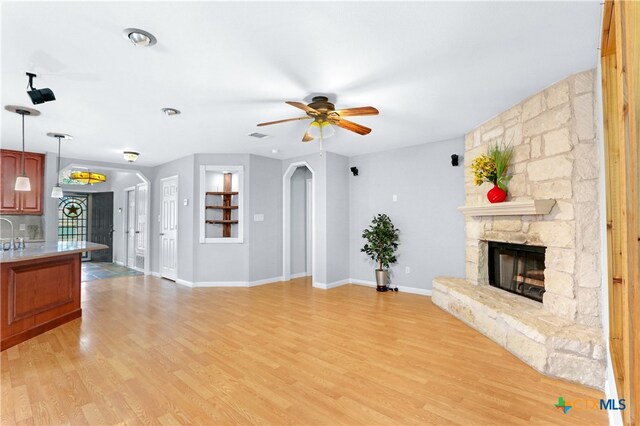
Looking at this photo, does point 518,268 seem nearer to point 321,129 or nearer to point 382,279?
point 382,279

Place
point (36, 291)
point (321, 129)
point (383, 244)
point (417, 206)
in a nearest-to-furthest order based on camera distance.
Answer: point (321, 129) < point (36, 291) < point (417, 206) < point (383, 244)

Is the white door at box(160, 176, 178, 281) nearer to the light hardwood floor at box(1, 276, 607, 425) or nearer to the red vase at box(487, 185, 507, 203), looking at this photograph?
the light hardwood floor at box(1, 276, 607, 425)

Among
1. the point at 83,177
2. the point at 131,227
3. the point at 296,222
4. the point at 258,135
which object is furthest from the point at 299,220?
the point at 83,177

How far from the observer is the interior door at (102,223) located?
990 centimetres

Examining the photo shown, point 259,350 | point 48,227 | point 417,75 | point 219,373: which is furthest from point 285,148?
point 48,227

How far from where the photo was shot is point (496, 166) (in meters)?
3.71

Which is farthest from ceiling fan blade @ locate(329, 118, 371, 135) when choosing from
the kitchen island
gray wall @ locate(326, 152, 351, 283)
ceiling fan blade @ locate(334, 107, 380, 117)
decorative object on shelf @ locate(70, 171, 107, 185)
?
decorative object on shelf @ locate(70, 171, 107, 185)

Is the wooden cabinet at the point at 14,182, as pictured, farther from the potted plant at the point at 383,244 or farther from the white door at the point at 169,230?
the potted plant at the point at 383,244

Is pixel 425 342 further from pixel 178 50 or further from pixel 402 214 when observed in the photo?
pixel 178 50

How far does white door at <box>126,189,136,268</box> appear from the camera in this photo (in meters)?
8.57

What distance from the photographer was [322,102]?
320 centimetres

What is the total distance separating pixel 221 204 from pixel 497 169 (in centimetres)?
503

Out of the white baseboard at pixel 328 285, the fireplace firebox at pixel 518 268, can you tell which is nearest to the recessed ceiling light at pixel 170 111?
Answer: the white baseboard at pixel 328 285

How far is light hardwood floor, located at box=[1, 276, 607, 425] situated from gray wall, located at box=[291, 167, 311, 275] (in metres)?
2.63
